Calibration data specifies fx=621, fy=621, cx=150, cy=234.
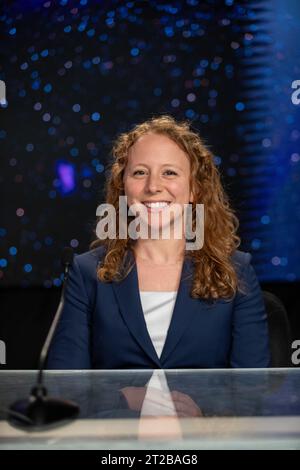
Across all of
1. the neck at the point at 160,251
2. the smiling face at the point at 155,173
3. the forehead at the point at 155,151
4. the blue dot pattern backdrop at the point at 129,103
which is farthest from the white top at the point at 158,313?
the blue dot pattern backdrop at the point at 129,103

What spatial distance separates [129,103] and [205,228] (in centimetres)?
78

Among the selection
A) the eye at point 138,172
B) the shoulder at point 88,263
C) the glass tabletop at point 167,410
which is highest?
the eye at point 138,172

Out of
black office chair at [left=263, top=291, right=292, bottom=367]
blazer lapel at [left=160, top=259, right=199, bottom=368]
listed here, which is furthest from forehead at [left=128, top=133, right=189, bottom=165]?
black office chair at [left=263, top=291, right=292, bottom=367]

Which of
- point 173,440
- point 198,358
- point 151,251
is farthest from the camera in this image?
point 151,251

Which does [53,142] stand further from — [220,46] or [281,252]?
[281,252]

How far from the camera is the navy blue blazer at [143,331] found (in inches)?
59.2

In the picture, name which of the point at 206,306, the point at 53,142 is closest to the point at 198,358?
the point at 206,306

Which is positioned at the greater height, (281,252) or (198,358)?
(281,252)

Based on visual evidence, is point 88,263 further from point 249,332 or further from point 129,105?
point 129,105

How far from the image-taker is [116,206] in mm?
1809

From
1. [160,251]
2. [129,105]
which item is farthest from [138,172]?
[129,105]

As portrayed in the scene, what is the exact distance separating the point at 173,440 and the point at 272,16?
Result: 1.91 metres

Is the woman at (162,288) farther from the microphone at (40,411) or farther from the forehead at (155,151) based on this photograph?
the microphone at (40,411)

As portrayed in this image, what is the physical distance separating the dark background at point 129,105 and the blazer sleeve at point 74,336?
29.5 inches
